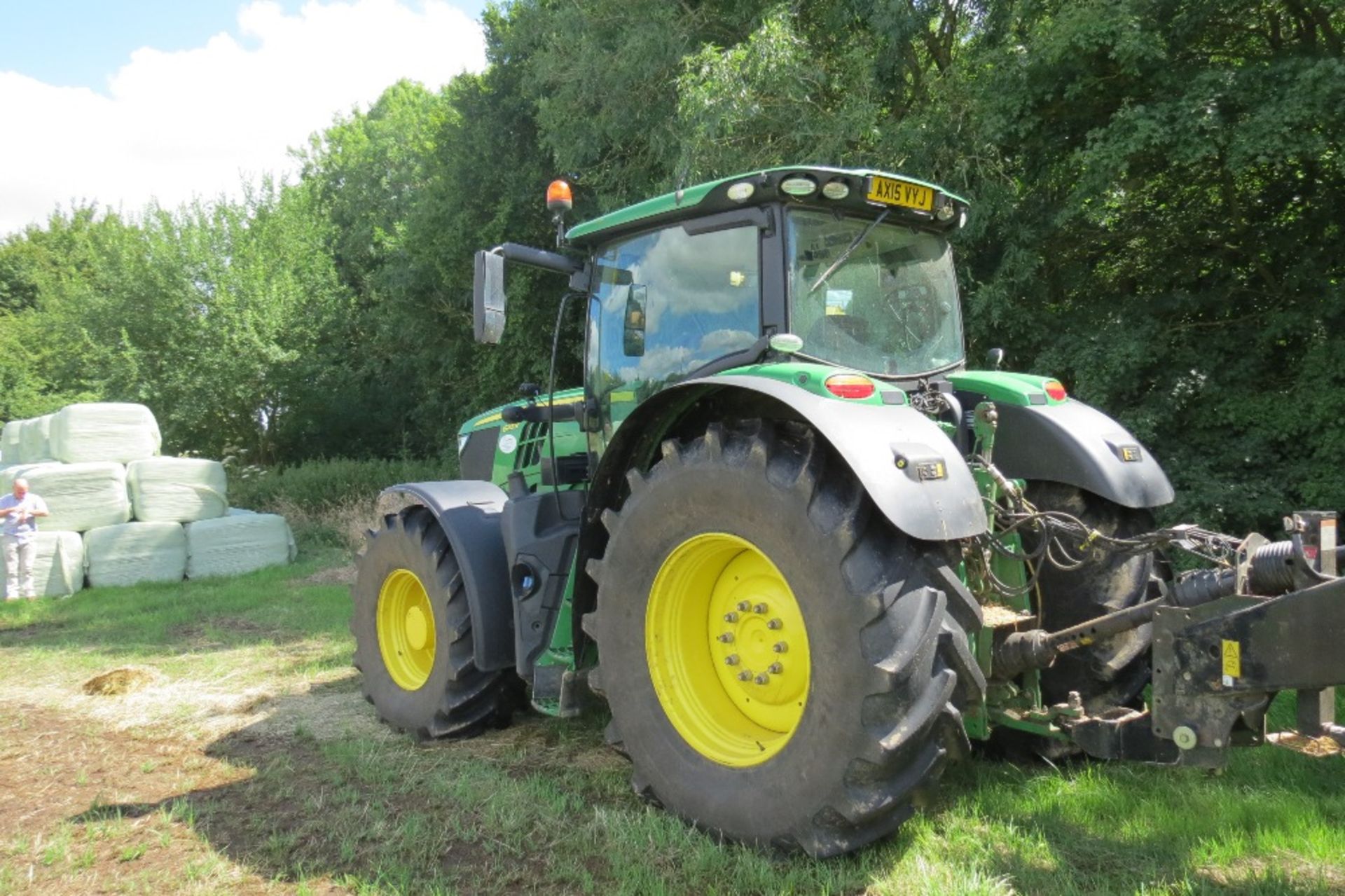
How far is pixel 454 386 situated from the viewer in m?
19.8

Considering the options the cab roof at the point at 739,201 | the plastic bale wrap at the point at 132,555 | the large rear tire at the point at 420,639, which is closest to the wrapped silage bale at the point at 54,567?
the plastic bale wrap at the point at 132,555

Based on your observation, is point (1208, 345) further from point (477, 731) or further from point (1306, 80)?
point (477, 731)

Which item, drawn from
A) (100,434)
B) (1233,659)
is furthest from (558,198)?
(100,434)

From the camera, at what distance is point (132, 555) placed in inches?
436

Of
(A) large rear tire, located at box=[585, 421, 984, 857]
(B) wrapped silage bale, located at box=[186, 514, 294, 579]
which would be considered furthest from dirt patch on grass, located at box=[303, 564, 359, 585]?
(A) large rear tire, located at box=[585, 421, 984, 857]

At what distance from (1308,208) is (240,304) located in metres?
17.8

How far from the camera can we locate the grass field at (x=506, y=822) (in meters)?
2.95

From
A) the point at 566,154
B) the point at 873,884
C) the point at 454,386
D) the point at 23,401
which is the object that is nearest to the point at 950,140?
the point at 566,154

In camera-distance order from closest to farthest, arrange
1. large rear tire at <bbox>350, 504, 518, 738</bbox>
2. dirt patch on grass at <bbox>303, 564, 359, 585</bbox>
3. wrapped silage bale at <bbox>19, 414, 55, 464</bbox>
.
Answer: large rear tire at <bbox>350, 504, 518, 738</bbox> < dirt patch on grass at <bbox>303, 564, 359, 585</bbox> < wrapped silage bale at <bbox>19, 414, 55, 464</bbox>

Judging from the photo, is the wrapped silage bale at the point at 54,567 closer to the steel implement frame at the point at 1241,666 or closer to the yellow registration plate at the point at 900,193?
the yellow registration plate at the point at 900,193

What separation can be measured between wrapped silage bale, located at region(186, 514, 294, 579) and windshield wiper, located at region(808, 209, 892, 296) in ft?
32.4

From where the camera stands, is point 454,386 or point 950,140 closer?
point 950,140

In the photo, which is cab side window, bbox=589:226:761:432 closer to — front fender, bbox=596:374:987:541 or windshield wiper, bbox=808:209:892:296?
windshield wiper, bbox=808:209:892:296

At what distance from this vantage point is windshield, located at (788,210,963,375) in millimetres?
3719
